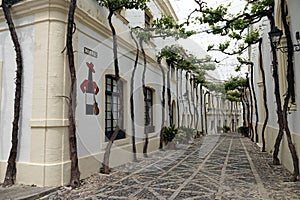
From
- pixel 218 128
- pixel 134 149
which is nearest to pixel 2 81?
pixel 134 149

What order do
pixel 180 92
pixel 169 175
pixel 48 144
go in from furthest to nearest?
pixel 180 92, pixel 169 175, pixel 48 144

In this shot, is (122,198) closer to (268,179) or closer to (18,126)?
(18,126)

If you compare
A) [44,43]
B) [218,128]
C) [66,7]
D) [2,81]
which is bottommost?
[218,128]

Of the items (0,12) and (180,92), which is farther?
(180,92)

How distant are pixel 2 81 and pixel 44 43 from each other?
4.46 ft

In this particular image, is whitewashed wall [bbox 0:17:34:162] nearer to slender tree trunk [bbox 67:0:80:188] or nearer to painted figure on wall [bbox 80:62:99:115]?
slender tree trunk [bbox 67:0:80:188]

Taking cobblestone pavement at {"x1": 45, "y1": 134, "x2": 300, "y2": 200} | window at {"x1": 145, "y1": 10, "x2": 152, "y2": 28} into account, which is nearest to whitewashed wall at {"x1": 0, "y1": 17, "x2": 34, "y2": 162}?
cobblestone pavement at {"x1": 45, "y1": 134, "x2": 300, "y2": 200}

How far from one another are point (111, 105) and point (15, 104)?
2.74 m

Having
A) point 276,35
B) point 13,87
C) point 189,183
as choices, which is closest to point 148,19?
point 276,35

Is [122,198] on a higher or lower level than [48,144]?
lower

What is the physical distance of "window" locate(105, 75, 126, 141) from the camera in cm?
695

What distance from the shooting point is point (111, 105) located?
7.25 metres

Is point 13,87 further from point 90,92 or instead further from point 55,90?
point 90,92

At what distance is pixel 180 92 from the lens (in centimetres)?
1655
